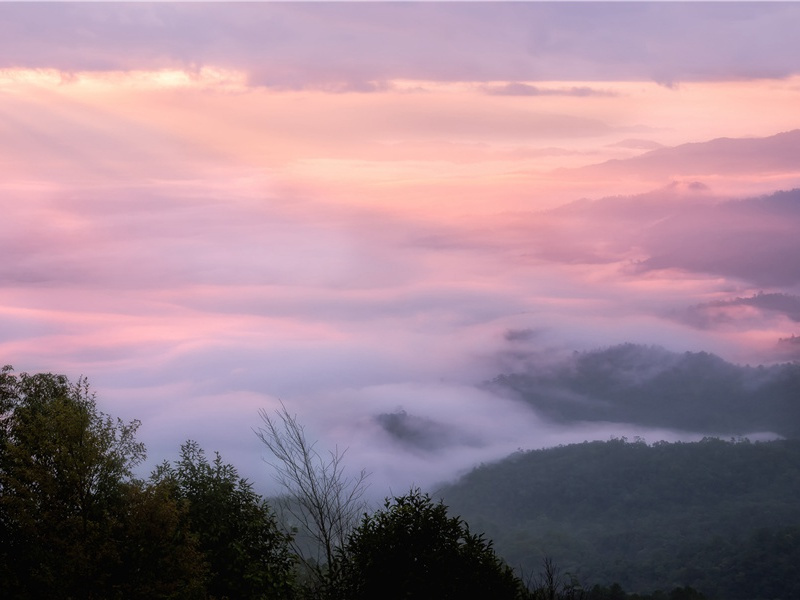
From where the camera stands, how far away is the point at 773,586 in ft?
384

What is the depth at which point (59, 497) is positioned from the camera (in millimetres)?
23281

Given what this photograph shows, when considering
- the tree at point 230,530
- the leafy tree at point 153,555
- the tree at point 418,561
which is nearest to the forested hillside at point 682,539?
the tree at point 230,530

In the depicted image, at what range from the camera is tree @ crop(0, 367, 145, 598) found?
22094 millimetres

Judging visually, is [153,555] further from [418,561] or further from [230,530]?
[418,561]

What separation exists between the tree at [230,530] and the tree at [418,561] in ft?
10.4

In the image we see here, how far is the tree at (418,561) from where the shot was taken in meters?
22.0

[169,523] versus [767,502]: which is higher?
[767,502]

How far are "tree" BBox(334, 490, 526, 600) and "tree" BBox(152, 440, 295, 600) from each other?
318cm

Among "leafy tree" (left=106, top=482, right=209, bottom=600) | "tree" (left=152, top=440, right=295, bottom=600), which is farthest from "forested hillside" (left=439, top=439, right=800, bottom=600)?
"leafy tree" (left=106, top=482, right=209, bottom=600)

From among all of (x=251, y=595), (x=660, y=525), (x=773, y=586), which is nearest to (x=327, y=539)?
(x=251, y=595)

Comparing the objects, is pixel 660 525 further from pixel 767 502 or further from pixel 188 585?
pixel 188 585

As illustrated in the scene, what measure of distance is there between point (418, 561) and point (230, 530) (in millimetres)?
6524

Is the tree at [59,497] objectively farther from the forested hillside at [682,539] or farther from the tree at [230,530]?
the forested hillside at [682,539]

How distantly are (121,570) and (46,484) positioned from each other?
9.36 feet
